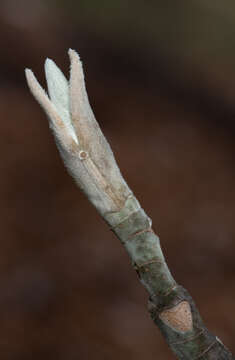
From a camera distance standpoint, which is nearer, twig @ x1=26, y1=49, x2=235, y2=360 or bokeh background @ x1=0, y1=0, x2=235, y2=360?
twig @ x1=26, y1=49, x2=235, y2=360

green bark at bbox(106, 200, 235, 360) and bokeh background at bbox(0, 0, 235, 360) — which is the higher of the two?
bokeh background at bbox(0, 0, 235, 360)

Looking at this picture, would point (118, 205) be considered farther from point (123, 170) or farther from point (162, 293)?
point (123, 170)

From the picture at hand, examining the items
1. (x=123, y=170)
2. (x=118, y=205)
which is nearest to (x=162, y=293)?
(x=118, y=205)

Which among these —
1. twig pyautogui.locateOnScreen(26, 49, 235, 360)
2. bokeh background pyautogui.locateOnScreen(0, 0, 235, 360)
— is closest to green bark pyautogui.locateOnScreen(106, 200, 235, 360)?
twig pyautogui.locateOnScreen(26, 49, 235, 360)

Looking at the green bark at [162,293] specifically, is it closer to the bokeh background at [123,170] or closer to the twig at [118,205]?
the twig at [118,205]

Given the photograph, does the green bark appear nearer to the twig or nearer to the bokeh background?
the twig

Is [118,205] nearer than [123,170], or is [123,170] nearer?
[118,205]

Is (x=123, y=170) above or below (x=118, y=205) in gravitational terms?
above

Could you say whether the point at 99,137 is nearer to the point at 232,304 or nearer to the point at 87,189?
the point at 87,189
